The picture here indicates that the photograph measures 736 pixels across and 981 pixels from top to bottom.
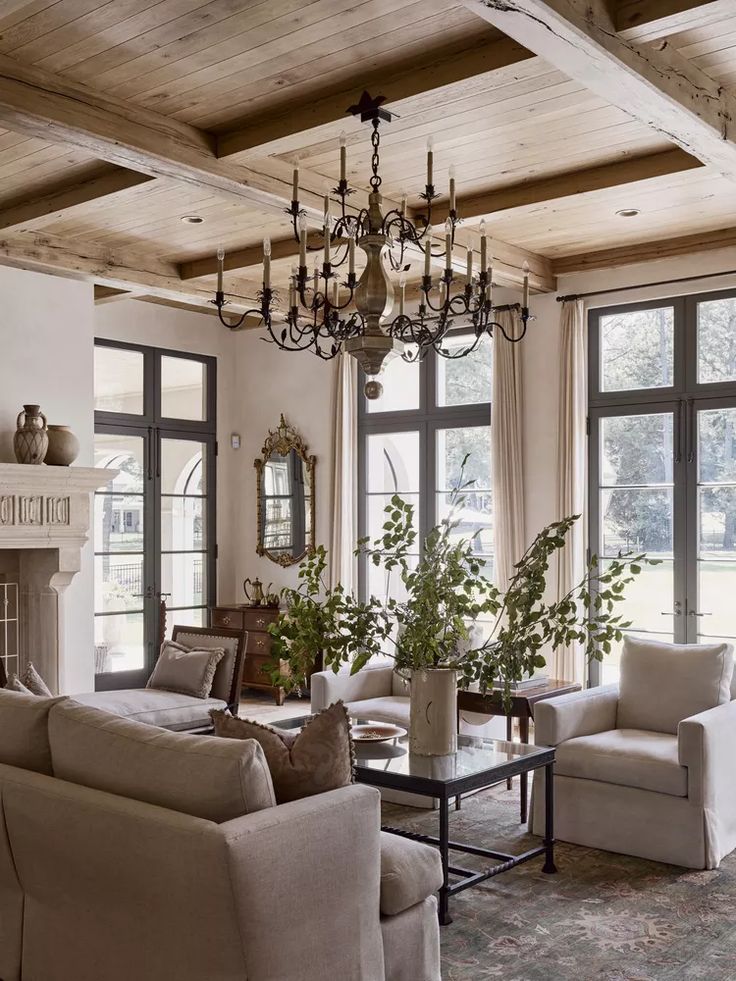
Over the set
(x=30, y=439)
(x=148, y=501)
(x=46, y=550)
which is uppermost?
(x=30, y=439)

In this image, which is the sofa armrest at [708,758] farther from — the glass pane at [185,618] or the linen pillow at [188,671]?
the glass pane at [185,618]

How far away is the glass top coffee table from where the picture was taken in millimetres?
3711

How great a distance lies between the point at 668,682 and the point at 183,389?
17.8 feet

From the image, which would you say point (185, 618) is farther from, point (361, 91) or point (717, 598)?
point (361, 91)

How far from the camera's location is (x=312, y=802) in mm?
2762

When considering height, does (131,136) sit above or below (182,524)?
above

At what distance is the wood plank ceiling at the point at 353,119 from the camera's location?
3592 millimetres

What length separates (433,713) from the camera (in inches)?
160

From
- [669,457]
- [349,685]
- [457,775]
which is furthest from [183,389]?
[457,775]

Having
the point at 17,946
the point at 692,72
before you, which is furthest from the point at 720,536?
the point at 17,946

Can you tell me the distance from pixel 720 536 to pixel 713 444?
588 millimetres

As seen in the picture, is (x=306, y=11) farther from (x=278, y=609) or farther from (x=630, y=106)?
(x=278, y=609)

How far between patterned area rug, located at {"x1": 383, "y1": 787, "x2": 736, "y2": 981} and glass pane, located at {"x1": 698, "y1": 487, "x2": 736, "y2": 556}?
96.9 inches

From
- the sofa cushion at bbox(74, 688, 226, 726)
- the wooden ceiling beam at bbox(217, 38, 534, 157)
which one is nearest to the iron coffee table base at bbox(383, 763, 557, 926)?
the sofa cushion at bbox(74, 688, 226, 726)
